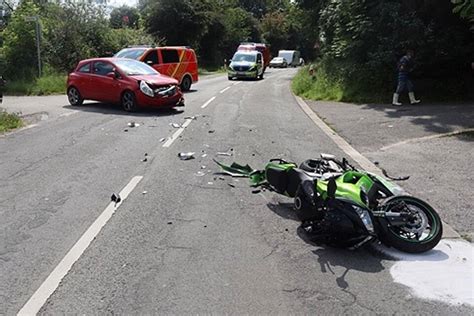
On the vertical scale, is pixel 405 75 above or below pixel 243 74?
above

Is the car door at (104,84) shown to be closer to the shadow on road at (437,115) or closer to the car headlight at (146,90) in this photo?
the car headlight at (146,90)

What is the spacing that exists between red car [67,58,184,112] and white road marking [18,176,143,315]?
30.2 feet

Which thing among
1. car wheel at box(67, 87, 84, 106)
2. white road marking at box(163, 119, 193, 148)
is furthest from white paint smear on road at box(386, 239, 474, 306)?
car wheel at box(67, 87, 84, 106)

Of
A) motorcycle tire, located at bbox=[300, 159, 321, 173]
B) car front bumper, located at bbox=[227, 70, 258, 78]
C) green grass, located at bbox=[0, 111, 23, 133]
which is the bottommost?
car front bumper, located at bbox=[227, 70, 258, 78]

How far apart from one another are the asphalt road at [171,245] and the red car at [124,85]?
5.51m

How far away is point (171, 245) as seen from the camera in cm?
514

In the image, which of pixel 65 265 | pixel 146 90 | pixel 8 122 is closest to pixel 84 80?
pixel 146 90

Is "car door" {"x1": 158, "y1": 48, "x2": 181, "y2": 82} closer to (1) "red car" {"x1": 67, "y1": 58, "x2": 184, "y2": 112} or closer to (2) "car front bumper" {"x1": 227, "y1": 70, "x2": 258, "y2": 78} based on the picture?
(1) "red car" {"x1": 67, "y1": 58, "x2": 184, "y2": 112}

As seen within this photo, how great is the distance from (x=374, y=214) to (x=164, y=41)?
43.7m

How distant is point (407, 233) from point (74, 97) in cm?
1492

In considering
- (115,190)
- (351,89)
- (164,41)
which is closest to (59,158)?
(115,190)

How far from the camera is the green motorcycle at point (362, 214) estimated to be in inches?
193

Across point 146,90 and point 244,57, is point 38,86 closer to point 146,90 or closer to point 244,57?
point 146,90

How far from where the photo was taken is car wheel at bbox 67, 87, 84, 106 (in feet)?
57.9
